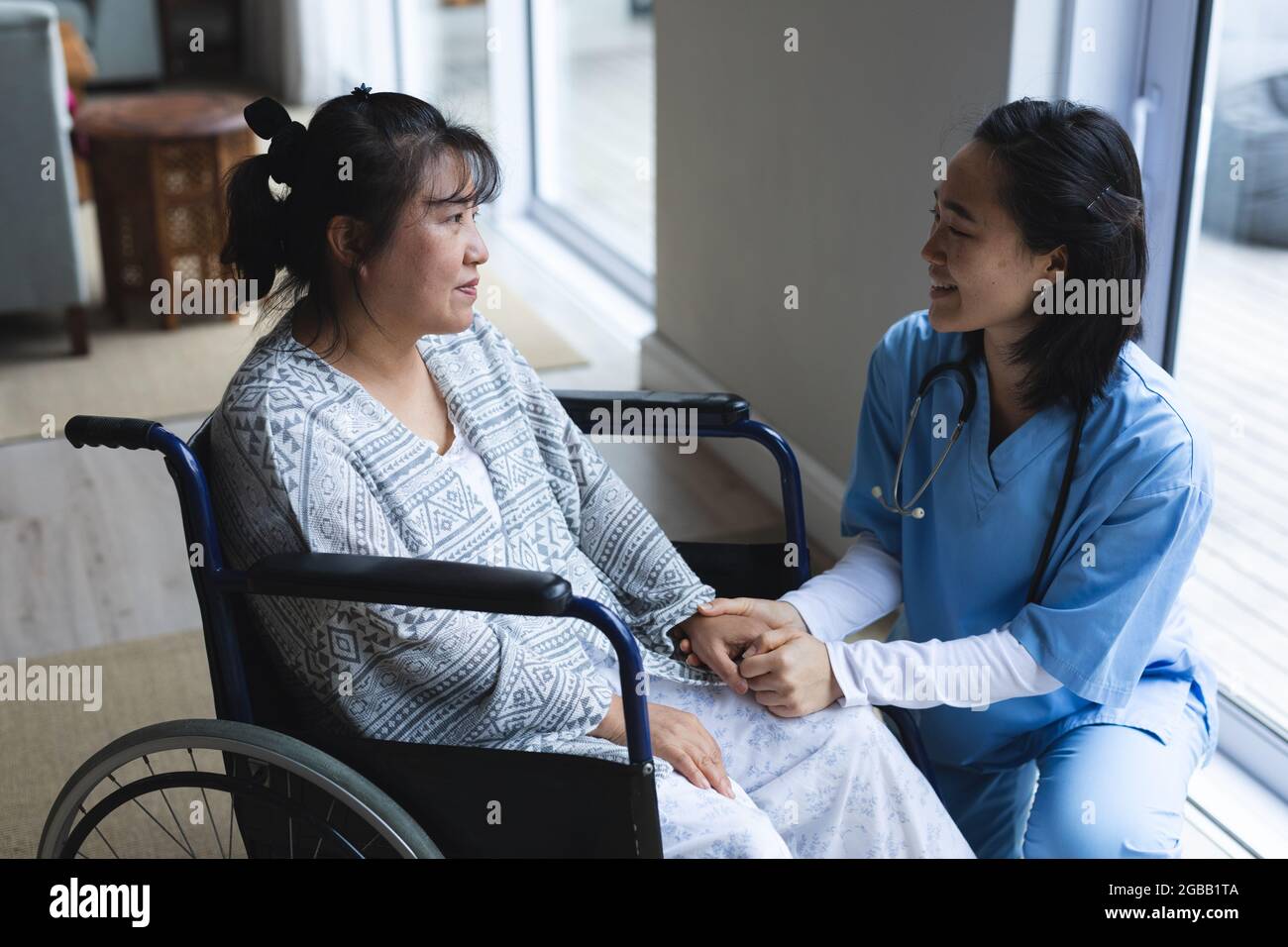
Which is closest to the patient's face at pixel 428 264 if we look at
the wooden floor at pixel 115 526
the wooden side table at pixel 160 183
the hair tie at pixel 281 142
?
the hair tie at pixel 281 142

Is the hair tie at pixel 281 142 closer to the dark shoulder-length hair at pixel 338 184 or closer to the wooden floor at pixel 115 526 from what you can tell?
the dark shoulder-length hair at pixel 338 184

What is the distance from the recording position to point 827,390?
2.76 m

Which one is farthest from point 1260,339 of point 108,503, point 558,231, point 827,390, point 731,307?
point 558,231

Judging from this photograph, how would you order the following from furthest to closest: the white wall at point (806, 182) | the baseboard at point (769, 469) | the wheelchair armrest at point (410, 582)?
the baseboard at point (769, 469) < the white wall at point (806, 182) < the wheelchair armrest at point (410, 582)

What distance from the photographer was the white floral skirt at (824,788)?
4.76 ft

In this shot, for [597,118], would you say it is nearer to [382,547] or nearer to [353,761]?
[382,547]

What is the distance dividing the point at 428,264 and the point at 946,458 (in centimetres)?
60

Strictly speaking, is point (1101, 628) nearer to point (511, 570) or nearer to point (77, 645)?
point (511, 570)

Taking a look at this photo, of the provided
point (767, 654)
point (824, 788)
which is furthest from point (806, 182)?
point (824, 788)

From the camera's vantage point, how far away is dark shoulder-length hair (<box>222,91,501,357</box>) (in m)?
1.44

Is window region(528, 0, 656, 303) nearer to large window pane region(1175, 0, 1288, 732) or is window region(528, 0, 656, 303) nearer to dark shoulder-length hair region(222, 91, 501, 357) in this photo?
large window pane region(1175, 0, 1288, 732)

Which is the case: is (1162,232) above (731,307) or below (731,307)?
above

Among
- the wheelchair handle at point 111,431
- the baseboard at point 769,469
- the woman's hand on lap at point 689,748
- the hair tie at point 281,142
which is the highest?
the hair tie at point 281,142
